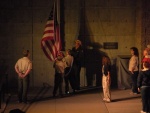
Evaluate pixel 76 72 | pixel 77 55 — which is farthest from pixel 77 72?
pixel 77 55

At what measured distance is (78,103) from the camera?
13.2 meters

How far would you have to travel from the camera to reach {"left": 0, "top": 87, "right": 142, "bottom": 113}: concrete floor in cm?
1211

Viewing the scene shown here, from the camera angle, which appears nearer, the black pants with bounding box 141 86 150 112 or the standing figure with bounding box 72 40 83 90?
the black pants with bounding box 141 86 150 112

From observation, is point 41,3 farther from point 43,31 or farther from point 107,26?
point 107,26

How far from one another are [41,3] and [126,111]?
7135 mm

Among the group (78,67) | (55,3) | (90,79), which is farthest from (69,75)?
(55,3)

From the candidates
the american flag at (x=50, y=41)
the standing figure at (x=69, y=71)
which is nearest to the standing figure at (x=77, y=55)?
the standing figure at (x=69, y=71)

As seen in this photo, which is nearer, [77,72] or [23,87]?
[23,87]

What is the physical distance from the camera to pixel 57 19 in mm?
16250

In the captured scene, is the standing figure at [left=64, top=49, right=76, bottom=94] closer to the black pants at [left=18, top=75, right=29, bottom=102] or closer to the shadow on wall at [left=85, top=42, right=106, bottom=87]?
the shadow on wall at [left=85, top=42, right=106, bottom=87]

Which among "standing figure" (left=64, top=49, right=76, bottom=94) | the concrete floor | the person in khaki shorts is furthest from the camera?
"standing figure" (left=64, top=49, right=76, bottom=94)

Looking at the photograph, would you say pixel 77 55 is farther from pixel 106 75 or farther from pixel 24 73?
pixel 24 73

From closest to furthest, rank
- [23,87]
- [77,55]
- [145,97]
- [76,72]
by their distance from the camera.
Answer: [145,97]
[23,87]
[77,55]
[76,72]

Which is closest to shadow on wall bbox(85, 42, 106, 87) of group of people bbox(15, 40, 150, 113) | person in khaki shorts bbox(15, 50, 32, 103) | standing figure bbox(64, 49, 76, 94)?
group of people bbox(15, 40, 150, 113)
